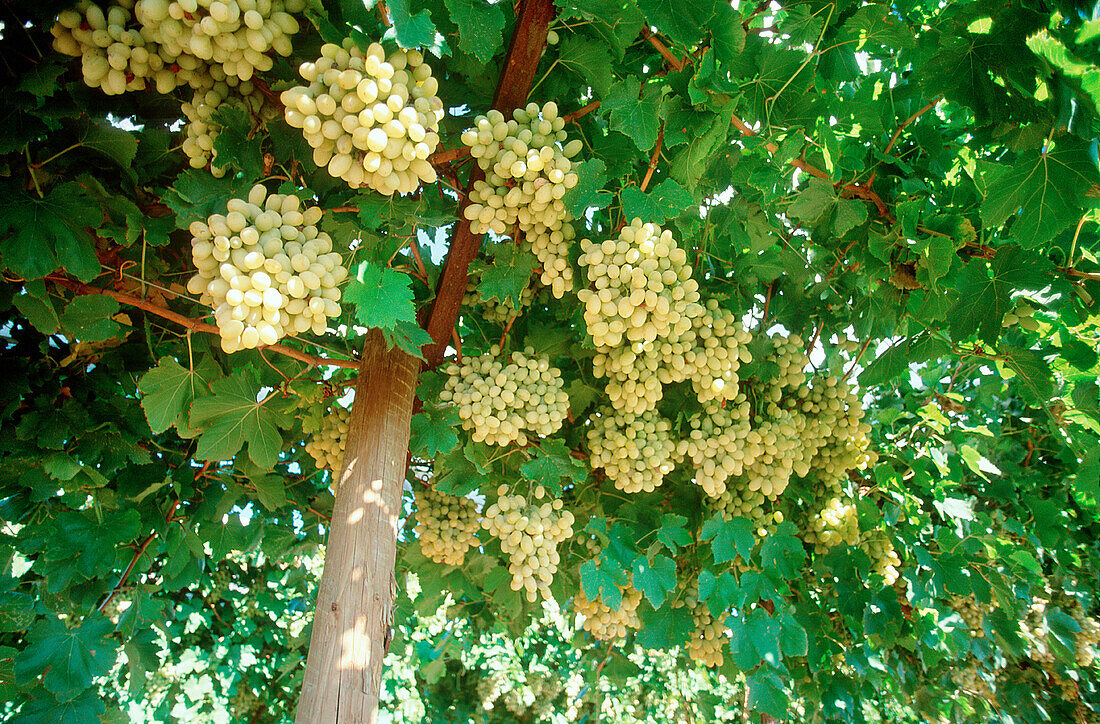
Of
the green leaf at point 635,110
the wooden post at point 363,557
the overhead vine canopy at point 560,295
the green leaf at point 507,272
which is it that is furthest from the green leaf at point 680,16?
the wooden post at point 363,557

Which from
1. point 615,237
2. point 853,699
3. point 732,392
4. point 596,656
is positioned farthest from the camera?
point 596,656

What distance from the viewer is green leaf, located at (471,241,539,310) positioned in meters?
2.07

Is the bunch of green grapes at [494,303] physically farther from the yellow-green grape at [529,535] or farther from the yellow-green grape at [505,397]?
the yellow-green grape at [529,535]

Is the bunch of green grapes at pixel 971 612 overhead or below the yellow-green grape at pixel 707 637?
below

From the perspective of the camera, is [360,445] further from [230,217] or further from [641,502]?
[641,502]

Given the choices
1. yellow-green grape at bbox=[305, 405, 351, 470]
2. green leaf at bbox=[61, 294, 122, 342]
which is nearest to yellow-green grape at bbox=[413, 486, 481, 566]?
yellow-green grape at bbox=[305, 405, 351, 470]

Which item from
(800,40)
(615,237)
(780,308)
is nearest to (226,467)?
(615,237)

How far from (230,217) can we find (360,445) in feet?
2.46

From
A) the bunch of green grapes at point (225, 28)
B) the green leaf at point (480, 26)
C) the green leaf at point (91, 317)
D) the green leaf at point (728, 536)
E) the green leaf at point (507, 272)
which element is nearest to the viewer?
the bunch of green grapes at point (225, 28)

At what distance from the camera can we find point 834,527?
10.0ft

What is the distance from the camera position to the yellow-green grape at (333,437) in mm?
2629

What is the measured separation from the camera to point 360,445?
6.16ft

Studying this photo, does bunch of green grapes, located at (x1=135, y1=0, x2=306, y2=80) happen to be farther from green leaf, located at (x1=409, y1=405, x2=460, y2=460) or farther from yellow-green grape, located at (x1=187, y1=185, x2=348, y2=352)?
green leaf, located at (x1=409, y1=405, x2=460, y2=460)

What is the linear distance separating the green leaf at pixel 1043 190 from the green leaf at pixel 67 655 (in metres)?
3.37
